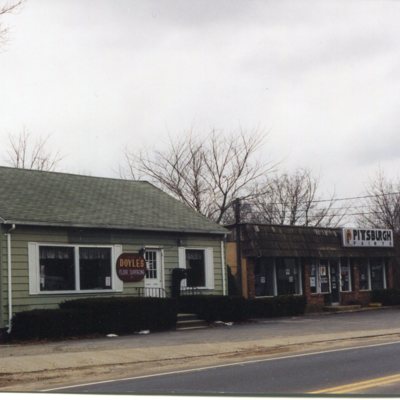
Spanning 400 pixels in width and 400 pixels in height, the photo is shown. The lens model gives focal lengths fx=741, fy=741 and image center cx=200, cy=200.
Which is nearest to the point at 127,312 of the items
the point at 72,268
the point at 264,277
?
the point at 72,268

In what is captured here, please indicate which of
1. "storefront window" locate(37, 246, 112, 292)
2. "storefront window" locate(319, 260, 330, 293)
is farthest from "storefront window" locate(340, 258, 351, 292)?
"storefront window" locate(37, 246, 112, 292)

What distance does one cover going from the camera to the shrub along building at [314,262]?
2689 centimetres

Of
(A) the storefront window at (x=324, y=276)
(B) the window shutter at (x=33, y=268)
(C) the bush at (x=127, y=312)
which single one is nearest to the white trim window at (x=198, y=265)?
(C) the bush at (x=127, y=312)

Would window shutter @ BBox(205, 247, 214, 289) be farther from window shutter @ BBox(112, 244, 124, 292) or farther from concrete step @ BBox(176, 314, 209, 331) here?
window shutter @ BBox(112, 244, 124, 292)

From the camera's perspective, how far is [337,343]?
52.0ft

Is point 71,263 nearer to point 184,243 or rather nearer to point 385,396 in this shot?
point 184,243

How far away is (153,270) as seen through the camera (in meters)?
22.2

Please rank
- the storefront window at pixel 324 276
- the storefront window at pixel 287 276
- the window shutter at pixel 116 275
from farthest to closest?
the storefront window at pixel 324 276, the storefront window at pixel 287 276, the window shutter at pixel 116 275

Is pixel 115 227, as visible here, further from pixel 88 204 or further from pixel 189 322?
pixel 189 322

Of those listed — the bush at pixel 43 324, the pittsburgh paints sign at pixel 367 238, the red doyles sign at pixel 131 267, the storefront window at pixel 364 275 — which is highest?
the pittsburgh paints sign at pixel 367 238

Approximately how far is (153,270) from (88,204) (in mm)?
2768

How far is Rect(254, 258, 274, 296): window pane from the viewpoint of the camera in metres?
27.2

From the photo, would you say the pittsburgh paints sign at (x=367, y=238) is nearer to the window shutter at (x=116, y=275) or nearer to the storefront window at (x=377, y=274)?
the storefront window at (x=377, y=274)

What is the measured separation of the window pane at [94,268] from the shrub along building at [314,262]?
7099 millimetres
